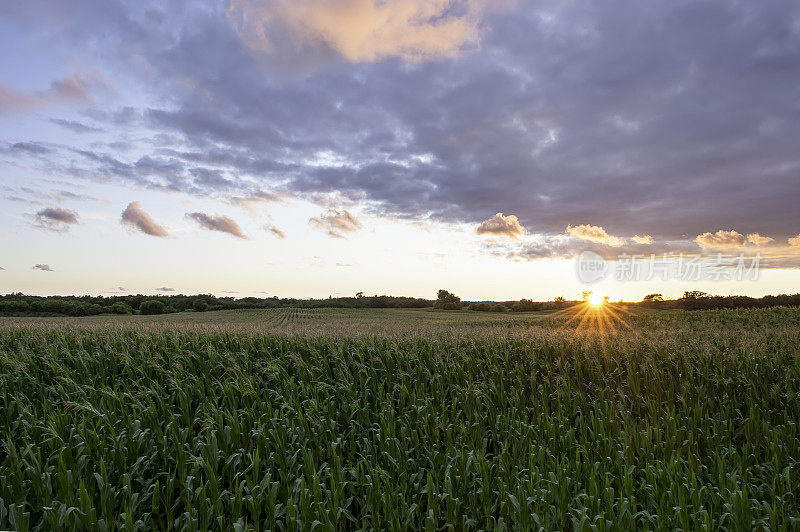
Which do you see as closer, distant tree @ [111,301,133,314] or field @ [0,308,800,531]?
field @ [0,308,800,531]

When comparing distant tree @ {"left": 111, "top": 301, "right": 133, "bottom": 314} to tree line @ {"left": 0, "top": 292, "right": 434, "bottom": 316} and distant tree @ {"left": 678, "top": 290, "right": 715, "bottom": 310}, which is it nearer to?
tree line @ {"left": 0, "top": 292, "right": 434, "bottom": 316}

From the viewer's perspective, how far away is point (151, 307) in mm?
84500

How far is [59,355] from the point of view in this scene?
1429 centimetres

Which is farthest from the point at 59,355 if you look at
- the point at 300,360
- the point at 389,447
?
the point at 389,447

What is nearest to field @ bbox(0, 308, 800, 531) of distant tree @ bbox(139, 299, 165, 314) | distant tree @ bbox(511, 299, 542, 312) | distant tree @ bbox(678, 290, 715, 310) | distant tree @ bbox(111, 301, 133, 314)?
distant tree @ bbox(678, 290, 715, 310)

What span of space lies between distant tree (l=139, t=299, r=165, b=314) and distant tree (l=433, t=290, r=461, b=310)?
57698 millimetres

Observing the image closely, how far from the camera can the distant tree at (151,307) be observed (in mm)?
84375

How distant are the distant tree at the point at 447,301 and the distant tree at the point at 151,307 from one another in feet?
189

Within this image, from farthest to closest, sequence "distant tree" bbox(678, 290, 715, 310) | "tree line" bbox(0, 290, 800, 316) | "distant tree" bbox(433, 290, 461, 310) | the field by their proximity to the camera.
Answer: "distant tree" bbox(433, 290, 461, 310) → "tree line" bbox(0, 290, 800, 316) → "distant tree" bbox(678, 290, 715, 310) → the field

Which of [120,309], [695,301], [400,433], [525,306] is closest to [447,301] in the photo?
[525,306]

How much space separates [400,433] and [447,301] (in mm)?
90116

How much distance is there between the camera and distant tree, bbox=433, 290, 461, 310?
95125 millimetres

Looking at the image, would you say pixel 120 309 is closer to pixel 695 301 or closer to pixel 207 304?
pixel 207 304

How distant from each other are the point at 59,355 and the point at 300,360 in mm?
8616
